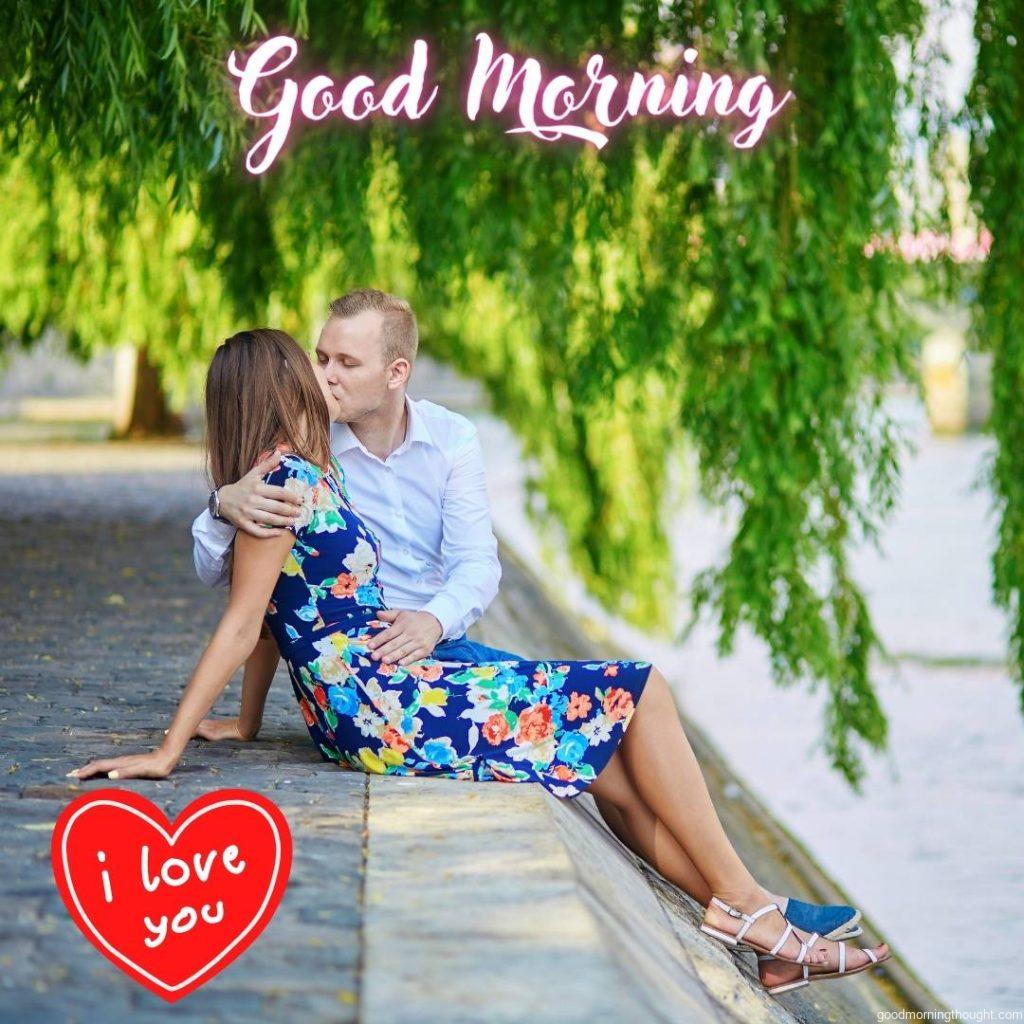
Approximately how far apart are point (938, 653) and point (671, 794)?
554 inches

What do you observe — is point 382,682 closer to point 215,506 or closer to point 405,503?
point 215,506

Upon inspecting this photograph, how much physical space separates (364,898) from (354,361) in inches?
64.7

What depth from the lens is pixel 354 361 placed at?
445 cm

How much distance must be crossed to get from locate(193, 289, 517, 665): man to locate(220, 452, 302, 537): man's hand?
202mm

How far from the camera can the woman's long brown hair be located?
414cm

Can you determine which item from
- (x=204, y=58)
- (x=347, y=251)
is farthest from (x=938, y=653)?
(x=204, y=58)

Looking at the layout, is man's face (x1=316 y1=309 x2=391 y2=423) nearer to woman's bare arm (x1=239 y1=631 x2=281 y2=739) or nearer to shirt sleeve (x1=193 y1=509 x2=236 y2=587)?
shirt sleeve (x1=193 y1=509 x2=236 y2=587)

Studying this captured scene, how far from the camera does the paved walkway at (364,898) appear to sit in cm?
278

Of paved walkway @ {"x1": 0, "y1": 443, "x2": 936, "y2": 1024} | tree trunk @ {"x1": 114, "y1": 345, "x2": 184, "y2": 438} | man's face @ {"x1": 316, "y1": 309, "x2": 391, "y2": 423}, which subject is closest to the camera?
paved walkway @ {"x1": 0, "y1": 443, "x2": 936, "y2": 1024}

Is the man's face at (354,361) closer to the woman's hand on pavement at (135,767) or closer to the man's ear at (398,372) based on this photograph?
the man's ear at (398,372)

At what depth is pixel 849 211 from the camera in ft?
24.2

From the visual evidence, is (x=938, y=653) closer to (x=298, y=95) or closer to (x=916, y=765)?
(x=916, y=765)
